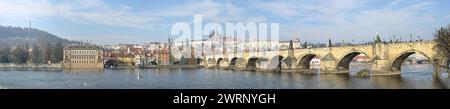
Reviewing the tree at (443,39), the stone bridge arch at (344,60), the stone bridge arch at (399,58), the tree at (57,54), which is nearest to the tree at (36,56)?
the tree at (57,54)

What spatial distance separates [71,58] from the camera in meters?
78.8

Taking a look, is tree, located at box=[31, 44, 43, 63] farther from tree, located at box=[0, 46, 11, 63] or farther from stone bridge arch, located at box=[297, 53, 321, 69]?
stone bridge arch, located at box=[297, 53, 321, 69]

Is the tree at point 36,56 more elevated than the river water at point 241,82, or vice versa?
the tree at point 36,56

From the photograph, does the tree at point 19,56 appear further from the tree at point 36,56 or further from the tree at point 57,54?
the tree at point 57,54

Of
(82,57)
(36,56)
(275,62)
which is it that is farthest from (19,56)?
(275,62)

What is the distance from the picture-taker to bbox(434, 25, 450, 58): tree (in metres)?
29.3

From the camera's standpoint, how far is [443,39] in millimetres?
30141

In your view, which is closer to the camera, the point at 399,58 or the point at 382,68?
the point at 399,58

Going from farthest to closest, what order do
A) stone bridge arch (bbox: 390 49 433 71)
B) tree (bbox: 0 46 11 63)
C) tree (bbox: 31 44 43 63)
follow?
tree (bbox: 0 46 11 63) < tree (bbox: 31 44 43 63) < stone bridge arch (bbox: 390 49 433 71)

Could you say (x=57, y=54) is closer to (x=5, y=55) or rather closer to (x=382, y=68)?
(x=5, y=55)

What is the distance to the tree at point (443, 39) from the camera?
29.3 metres

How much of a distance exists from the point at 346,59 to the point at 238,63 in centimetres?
2789

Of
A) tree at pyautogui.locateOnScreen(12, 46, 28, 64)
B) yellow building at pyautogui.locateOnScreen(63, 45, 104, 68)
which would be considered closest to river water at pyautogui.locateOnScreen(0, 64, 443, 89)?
yellow building at pyautogui.locateOnScreen(63, 45, 104, 68)
